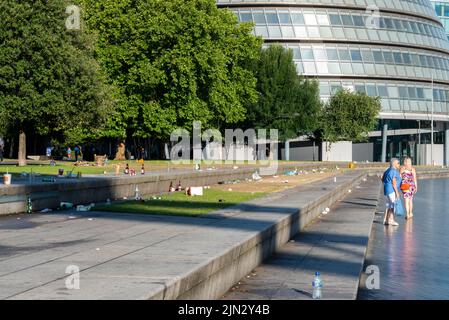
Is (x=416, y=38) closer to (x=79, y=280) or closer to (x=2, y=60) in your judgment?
(x=2, y=60)

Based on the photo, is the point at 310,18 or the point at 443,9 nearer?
the point at 310,18

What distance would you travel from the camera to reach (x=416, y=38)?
334ft

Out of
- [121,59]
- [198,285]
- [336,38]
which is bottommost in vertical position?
[198,285]

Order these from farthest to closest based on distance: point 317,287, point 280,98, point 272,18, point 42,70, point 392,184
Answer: point 272,18, point 280,98, point 42,70, point 392,184, point 317,287

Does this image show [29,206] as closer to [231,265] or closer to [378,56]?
[231,265]

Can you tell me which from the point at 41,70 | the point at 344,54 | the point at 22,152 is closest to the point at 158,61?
the point at 41,70

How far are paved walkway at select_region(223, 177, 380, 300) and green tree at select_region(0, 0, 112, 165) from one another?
82.9 feet

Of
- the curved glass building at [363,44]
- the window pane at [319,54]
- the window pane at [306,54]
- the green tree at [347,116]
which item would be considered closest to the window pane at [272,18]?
the curved glass building at [363,44]

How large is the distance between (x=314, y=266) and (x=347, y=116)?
74669 millimetres

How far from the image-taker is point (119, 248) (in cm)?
1236

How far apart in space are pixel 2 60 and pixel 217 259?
36.3m

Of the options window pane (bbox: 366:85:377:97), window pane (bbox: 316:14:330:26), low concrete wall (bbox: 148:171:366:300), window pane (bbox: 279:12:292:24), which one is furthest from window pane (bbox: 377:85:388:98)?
low concrete wall (bbox: 148:171:366:300)

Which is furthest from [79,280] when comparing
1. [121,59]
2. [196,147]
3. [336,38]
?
[336,38]

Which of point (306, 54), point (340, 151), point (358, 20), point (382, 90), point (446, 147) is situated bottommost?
point (340, 151)
